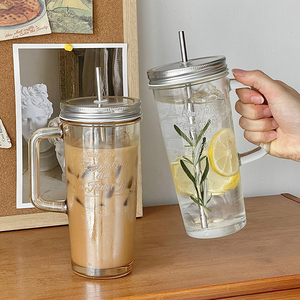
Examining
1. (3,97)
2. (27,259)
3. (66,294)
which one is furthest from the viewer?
(3,97)

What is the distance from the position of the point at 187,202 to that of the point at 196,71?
21 centimetres

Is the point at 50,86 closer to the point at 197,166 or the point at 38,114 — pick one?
the point at 38,114

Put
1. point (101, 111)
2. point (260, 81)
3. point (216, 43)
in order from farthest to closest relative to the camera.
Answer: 1. point (216, 43)
2. point (260, 81)
3. point (101, 111)

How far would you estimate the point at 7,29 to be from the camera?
0.75 meters

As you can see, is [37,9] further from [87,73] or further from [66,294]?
[66,294]

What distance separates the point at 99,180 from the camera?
1.85 ft

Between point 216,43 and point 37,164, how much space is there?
0.51 m

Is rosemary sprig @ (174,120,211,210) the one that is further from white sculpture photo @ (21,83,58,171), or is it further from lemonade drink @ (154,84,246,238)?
white sculpture photo @ (21,83,58,171)

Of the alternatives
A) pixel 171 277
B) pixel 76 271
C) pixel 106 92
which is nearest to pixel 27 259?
pixel 76 271

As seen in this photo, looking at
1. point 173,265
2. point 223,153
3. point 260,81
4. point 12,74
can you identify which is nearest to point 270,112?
point 260,81

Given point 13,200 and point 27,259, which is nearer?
point 27,259

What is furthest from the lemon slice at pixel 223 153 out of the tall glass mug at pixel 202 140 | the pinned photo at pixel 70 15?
the pinned photo at pixel 70 15

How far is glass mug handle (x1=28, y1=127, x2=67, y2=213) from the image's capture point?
0.60m

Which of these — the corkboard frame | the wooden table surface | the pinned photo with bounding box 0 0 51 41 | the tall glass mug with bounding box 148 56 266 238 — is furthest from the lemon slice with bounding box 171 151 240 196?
the pinned photo with bounding box 0 0 51 41
